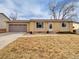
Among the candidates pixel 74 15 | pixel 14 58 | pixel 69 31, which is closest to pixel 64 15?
pixel 74 15

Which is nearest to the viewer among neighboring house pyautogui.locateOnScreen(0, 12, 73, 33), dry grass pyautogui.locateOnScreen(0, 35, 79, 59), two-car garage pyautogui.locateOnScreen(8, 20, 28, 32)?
dry grass pyautogui.locateOnScreen(0, 35, 79, 59)

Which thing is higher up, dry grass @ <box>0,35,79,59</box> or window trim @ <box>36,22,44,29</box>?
window trim @ <box>36,22,44,29</box>

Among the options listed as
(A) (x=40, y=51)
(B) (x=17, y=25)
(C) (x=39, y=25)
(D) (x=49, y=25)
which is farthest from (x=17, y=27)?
(A) (x=40, y=51)

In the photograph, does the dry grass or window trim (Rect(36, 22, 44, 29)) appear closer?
the dry grass

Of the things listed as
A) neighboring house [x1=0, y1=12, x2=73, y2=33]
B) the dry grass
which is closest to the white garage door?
neighboring house [x1=0, y1=12, x2=73, y2=33]

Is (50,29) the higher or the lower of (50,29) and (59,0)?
the lower

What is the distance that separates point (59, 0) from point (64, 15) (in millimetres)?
5044

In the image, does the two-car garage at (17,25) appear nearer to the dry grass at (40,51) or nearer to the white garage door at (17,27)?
the white garage door at (17,27)

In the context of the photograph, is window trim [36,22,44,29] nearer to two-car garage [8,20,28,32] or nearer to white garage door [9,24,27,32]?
two-car garage [8,20,28,32]

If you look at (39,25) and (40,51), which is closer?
(40,51)

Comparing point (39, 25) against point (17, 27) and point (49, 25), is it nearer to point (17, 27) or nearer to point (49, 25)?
point (49, 25)

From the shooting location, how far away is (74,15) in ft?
134

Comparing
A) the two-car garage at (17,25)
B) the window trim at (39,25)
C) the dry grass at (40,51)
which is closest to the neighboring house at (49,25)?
the window trim at (39,25)

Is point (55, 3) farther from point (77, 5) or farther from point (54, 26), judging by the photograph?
point (54, 26)
